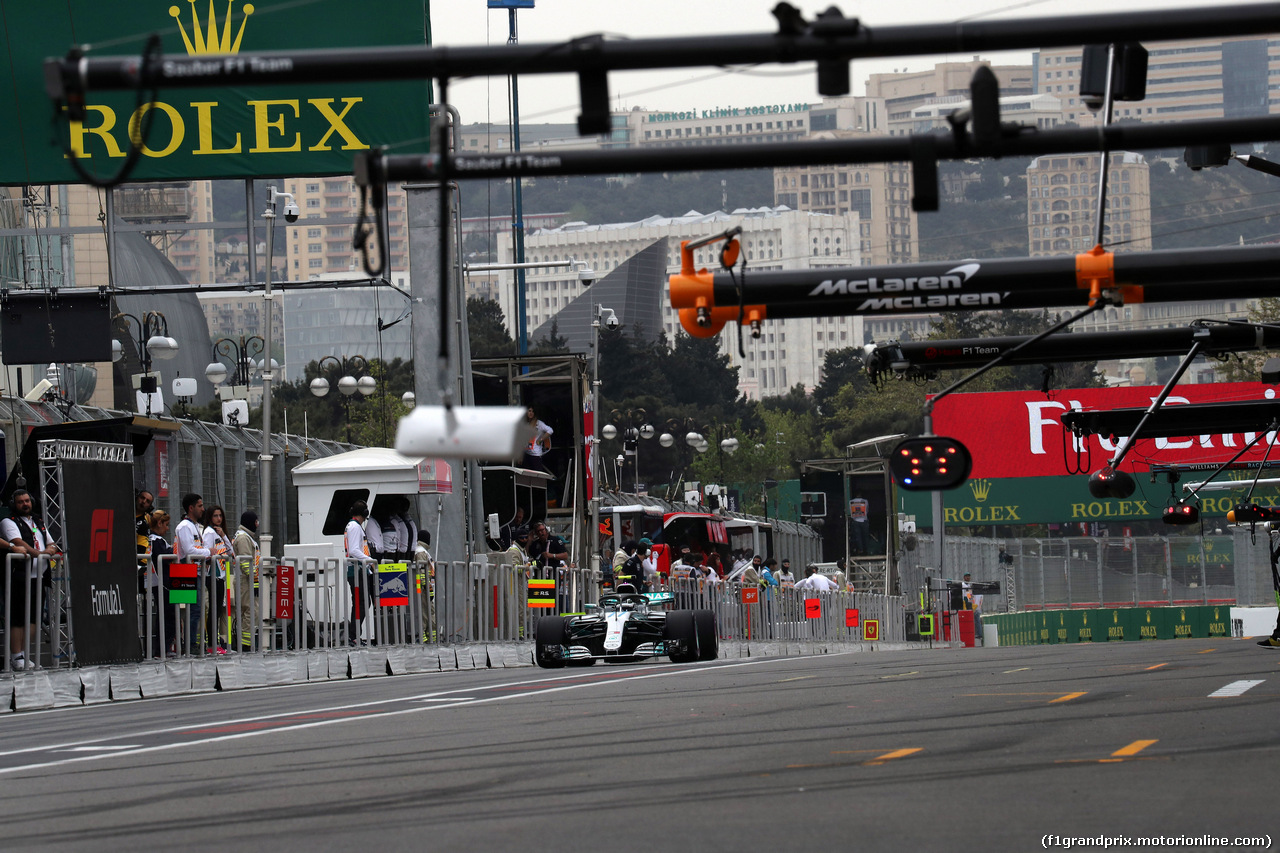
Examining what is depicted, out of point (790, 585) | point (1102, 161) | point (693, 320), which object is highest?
point (1102, 161)

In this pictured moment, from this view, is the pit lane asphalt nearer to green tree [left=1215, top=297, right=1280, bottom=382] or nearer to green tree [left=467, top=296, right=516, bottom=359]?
green tree [left=1215, top=297, right=1280, bottom=382]

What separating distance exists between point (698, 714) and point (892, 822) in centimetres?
506

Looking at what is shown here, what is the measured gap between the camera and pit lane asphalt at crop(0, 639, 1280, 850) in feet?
22.6

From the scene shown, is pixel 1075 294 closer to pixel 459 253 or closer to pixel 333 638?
pixel 333 638

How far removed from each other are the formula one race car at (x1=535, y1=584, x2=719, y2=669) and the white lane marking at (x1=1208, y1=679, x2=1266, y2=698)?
7.55 m

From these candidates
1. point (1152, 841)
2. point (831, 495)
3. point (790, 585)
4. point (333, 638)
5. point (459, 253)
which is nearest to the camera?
point (1152, 841)

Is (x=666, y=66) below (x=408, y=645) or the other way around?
the other way around

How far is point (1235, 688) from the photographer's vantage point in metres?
13.4

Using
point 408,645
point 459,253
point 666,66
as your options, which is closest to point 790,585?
point 459,253

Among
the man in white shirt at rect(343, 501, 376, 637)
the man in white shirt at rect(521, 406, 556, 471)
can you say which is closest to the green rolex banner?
the man in white shirt at rect(521, 406, 556, 471)

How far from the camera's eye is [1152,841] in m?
6.41

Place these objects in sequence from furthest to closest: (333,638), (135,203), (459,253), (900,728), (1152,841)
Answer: (135,203) < (459,253) < (333,638) < (900,728) < (1152,841)

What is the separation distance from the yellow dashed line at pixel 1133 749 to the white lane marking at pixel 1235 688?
3.33 m

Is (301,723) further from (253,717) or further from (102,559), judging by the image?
(102,559)
